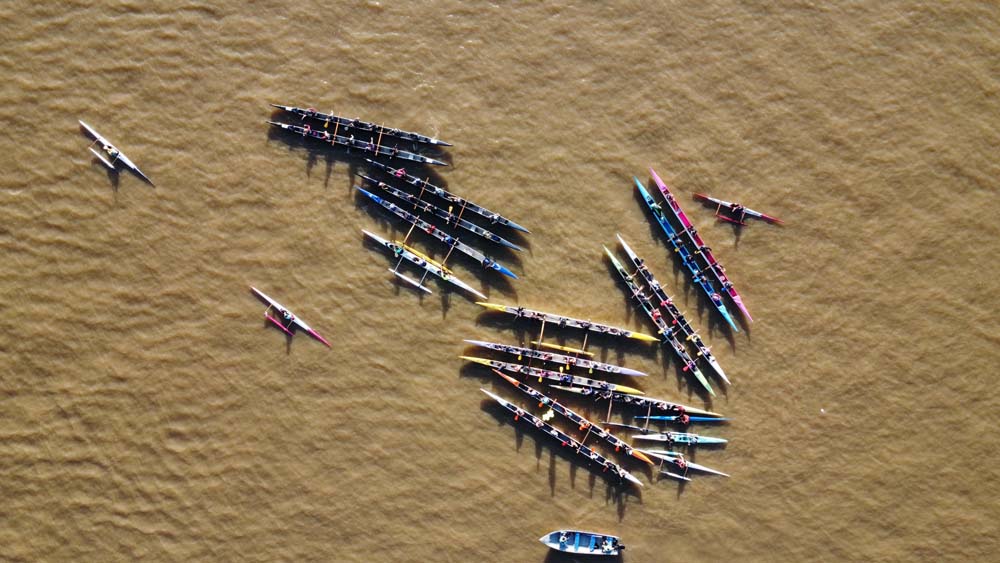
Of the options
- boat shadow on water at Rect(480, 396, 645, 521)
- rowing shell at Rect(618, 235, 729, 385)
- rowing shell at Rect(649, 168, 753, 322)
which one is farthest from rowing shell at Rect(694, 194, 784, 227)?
boat shadow on water at Rect(480, 396, 645, 521)

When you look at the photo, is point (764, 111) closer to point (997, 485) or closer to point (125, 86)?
point (997, 485)

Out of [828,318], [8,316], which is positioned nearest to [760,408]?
[828,318]

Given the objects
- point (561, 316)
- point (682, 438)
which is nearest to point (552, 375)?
point (561, 316)

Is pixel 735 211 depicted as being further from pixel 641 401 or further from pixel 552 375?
pixel 552 375

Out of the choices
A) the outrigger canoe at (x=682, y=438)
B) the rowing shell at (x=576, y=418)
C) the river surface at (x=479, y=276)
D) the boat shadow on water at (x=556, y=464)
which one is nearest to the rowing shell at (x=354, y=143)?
the river surface at (x=479, y=276)

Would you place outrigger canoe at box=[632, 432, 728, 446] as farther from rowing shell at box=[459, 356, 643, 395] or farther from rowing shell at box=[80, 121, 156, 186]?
rowing shell at box=[80, 121, 156, 186]

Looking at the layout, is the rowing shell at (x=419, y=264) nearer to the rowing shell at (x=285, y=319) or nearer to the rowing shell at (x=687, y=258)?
the rowing shell at (x=285, y=319)
